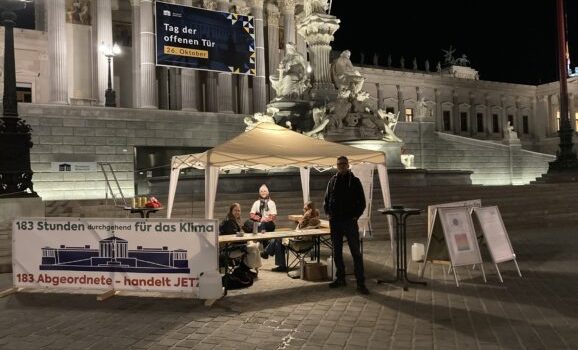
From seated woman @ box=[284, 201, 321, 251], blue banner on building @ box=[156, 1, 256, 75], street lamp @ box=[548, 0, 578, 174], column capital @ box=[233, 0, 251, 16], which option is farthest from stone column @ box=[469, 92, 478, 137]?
seated woman @ box=[284, 201, 321, 251]

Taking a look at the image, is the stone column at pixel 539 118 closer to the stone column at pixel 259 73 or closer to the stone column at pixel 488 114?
the stone column at pixel 488 114

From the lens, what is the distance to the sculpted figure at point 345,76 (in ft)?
79.2

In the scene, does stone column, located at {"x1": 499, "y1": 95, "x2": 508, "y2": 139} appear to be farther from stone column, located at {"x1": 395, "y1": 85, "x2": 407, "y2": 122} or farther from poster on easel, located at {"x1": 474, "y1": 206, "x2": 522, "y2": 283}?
poster on easel, located at {"x1": 474, "y1": 206, "x2": 522, "y2": 283}

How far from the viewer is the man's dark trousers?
8523mm

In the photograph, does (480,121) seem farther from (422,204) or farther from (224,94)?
(422,204)

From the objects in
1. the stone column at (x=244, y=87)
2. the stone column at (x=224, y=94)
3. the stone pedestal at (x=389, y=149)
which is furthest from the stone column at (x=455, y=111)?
the stone pedestal at (x=389, y=149)

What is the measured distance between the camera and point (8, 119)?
1422cm

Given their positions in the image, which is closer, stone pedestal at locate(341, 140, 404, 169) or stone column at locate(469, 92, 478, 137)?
stone pedestal at locate(341, 140, 404, 169)

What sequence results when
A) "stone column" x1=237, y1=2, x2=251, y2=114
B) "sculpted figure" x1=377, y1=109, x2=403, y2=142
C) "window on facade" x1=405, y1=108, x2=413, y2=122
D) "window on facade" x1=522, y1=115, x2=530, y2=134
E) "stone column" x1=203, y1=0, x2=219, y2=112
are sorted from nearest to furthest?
"sculpted figure" x1=377, y1=109, x2=403, y2=142 < "stone column" x1=203, y1=0, x2=219, y2=112 < "stone column" x1=237, y1=2, x2=251, y2=114 < "window on facade" x1=405, y1=108, x2=413, y2=122 < "window on facade" x1=522, y1=115, x2=530, y2=134

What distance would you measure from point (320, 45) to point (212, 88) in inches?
747

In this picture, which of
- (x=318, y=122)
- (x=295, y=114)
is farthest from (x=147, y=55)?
(x=318, y=122)

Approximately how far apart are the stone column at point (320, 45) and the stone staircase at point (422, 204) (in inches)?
258

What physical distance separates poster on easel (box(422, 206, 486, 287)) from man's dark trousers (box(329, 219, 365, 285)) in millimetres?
1479

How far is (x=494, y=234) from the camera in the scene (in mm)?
9656
